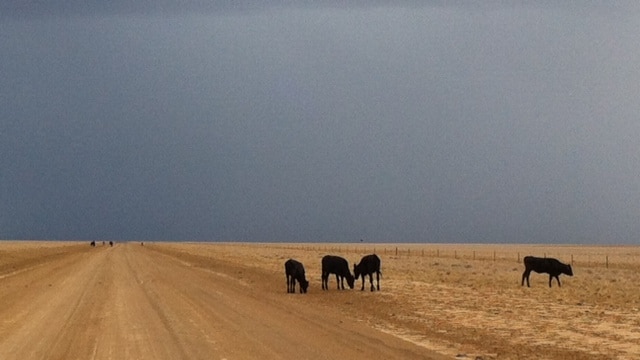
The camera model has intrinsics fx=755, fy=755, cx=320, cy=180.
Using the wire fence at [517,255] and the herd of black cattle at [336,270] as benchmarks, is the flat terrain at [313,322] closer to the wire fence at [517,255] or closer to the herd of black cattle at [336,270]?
the herd of black cattle at [336,270]

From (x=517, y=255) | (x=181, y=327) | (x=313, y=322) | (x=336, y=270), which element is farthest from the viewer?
(x=517, y=255)

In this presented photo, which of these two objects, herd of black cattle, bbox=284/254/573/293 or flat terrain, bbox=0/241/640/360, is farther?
herd of black cattle, bbox=284/254/573/293

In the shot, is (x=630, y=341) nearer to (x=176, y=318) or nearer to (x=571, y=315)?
(x=571, y=315)

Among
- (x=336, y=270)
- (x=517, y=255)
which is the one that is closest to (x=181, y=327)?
(x=336, y=270)

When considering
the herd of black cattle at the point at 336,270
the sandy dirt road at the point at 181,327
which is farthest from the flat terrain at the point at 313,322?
the herd of black cattle at the point at 336,270

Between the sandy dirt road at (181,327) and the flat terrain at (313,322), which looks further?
the flat terrain at (313,322)

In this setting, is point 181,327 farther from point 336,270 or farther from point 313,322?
point 336,270

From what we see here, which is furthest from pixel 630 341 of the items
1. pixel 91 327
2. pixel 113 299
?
pixel 113 299

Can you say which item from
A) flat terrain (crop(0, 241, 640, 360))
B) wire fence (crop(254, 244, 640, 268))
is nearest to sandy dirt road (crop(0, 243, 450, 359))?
flat terrain (crop(0, 241, 640, 360))

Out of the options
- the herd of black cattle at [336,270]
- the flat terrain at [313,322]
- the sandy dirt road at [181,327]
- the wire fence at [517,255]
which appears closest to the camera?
the sandy dirt road at [181,327]

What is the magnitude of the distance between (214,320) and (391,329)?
16.8ft

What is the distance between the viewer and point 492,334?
19578mm

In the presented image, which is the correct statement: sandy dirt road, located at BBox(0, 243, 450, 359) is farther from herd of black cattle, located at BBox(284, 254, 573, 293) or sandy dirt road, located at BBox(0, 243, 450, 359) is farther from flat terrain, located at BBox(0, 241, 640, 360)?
herd of black cattle, located at BBox(284, 254, 573, 293)

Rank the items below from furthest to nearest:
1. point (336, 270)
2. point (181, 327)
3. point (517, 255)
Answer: point (517, 255)
point (336, 270)
point (181, 327)
